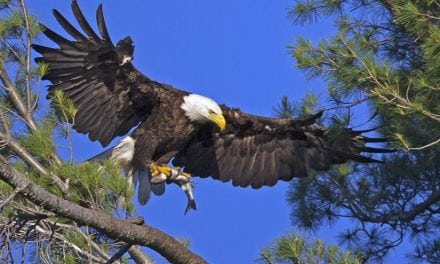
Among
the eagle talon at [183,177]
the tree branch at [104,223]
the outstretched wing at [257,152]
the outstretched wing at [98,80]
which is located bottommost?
the tree branch at [104,223]

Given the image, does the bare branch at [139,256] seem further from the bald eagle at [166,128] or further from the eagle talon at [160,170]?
the eagle talon at [160,170]

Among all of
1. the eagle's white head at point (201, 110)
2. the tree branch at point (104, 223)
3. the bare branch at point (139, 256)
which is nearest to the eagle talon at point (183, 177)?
the eagle's white head at point (201, 110)

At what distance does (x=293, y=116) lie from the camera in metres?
5.96

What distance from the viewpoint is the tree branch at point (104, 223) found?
338 cm

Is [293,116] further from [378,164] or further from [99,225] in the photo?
[99,225]

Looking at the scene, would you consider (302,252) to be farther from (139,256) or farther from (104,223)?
(139,256)

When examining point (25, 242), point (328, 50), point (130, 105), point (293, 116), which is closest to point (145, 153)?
point (130, 105)

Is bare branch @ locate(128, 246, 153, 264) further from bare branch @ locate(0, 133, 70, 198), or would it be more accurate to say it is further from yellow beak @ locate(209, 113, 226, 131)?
yellow beak @ locate(209, 113, 226, 131)

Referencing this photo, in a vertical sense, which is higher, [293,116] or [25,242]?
[293,116]

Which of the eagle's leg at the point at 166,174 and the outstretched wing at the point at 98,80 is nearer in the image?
the outstretched wing at the point at 98,80

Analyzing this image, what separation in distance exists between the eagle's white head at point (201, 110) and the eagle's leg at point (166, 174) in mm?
328

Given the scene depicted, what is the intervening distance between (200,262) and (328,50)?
122cm

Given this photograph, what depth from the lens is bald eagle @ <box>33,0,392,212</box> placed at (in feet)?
17.3

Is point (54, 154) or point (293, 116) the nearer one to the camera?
point (54, 154)
